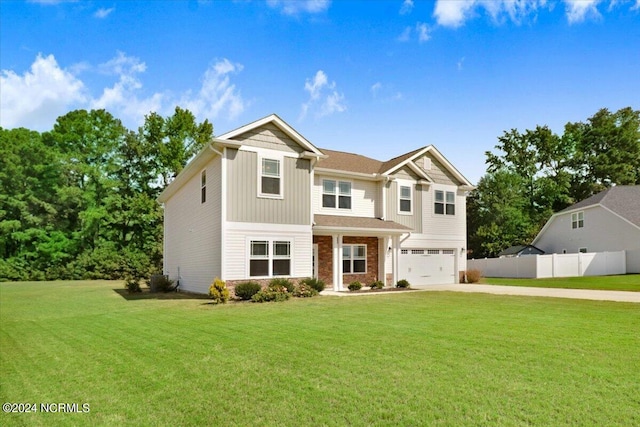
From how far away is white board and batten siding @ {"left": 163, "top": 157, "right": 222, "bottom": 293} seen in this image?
57.6ft

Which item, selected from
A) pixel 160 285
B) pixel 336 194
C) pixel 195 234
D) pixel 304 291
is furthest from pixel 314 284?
pixel 160 285

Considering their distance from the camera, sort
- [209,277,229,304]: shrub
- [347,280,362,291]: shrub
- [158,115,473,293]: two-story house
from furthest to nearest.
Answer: [347,280,362,291]: shrub
[158,115,473,293]: two-story house
[209,277,229,304]: shrub

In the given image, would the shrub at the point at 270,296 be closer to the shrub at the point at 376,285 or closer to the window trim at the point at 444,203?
the shrub at the point at 376,285

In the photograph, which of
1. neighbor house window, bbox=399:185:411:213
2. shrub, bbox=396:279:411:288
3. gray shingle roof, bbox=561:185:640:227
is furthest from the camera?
gray shingle roof, bbox=561:185:640:227

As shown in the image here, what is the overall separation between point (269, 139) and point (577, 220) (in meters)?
31.6

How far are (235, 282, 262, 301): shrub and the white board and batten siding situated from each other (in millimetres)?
1346

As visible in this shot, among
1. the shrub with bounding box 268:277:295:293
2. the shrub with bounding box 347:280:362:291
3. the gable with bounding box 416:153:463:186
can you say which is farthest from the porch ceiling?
the gable with bounding box 416:153:463:186

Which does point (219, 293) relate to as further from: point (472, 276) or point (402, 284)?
point (472, 276)

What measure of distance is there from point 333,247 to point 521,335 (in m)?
12.1

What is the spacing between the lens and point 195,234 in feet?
68.5

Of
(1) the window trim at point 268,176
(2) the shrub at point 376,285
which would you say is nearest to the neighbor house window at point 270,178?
(1) the window trim at point 268,176

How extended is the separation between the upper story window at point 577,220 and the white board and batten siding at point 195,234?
32.5m

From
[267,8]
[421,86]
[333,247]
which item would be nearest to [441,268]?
[333,247]

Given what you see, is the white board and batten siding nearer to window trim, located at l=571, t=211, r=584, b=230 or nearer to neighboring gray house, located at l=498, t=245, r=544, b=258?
neighboring gray house, located at l=498, t=245, r=544, b=258
